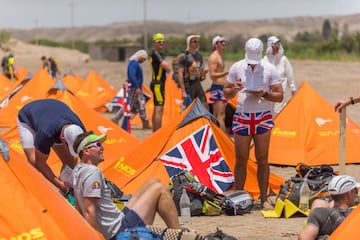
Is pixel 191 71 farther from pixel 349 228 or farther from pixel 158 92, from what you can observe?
pixel 349 228

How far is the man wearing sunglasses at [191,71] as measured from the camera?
11.2 meters

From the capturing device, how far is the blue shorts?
5.58 meters

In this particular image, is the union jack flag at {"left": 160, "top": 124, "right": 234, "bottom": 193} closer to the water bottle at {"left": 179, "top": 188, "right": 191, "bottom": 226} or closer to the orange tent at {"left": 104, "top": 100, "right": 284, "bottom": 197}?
the orange tent at {"left": 104, "top": 100, "right": 284, "bottom": 197}

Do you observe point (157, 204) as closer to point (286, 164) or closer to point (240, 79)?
point (240, 79)

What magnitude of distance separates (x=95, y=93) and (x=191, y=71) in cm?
787

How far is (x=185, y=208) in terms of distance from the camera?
738 cm

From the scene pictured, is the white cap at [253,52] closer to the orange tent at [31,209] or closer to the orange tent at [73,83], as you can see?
the orange tent at [31,209]

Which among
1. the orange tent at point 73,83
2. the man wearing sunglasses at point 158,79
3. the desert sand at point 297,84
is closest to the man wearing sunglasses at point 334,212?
the desert sand at point 297,84

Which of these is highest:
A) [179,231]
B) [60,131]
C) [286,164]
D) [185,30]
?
[60,131]

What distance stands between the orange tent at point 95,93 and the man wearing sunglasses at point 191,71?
7106 millimetres

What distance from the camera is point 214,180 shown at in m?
8.14

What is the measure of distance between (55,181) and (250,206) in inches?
75.5

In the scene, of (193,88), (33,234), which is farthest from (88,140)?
(193,88)

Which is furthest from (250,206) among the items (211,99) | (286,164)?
(211,99)
